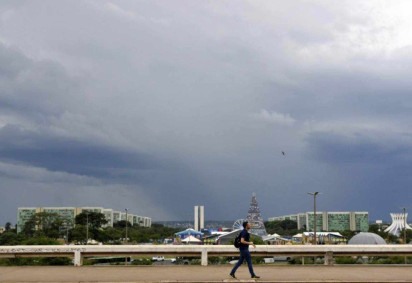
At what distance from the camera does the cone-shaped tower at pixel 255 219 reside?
13500cm

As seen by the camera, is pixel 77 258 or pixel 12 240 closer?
pixel 77 258

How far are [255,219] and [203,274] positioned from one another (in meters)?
124

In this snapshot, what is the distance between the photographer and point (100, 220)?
122375 mm

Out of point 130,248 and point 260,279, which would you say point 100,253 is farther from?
point 260,279

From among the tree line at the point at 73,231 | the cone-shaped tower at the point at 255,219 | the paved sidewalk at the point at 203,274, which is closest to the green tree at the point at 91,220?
the tree line at the point at 73,231

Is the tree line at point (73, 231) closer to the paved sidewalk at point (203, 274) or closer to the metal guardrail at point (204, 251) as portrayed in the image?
the metal guardrail at point (204, 251)

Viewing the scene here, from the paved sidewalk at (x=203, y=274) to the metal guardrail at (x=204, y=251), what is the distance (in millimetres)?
720

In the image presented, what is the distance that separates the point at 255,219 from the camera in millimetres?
138125

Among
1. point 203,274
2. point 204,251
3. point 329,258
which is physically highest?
point 204,251

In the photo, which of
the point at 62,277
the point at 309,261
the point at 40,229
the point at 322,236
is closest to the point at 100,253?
the point at 62,277

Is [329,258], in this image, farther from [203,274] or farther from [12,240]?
[12,240]

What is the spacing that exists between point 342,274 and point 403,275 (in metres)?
1.73

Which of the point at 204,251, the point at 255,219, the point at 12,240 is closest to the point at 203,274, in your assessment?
the point at 204,251

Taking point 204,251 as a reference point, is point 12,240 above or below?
below
